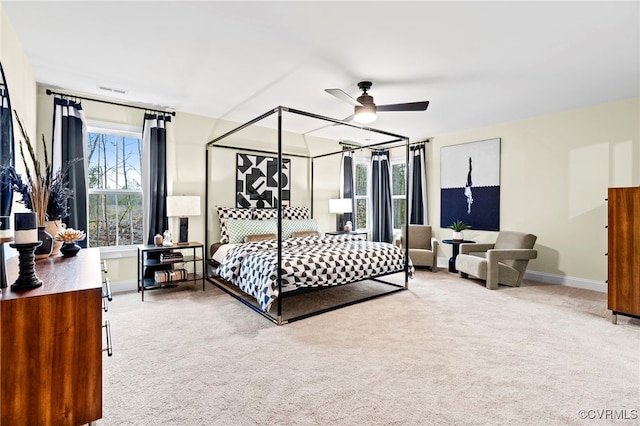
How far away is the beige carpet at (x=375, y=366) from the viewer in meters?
1.87

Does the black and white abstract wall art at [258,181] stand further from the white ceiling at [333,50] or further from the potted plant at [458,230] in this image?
the potted plant at [458,230]

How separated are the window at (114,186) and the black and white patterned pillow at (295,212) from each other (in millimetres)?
2313

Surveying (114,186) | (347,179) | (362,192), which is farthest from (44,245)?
(362,192)

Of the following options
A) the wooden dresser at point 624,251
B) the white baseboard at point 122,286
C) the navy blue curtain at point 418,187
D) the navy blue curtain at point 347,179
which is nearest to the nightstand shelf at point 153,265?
the white baseboard at point 122,286

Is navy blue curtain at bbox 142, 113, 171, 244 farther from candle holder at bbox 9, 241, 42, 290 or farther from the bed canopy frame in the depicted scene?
candle holder at bbox 9, 241, 42, 290

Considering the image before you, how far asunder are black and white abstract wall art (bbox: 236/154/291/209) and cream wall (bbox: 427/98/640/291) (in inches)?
153

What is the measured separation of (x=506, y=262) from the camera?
4.81m

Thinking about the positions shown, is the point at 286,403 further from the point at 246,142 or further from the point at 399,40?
the point at 246,142

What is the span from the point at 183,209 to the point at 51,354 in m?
3.16

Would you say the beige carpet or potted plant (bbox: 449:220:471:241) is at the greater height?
potted plant (bbox: 449:220:471:241)

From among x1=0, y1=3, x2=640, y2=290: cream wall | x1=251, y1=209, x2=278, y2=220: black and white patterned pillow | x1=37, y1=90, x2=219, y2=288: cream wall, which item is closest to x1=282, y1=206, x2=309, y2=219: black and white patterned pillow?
x1=251, y1=209, x2=278, y2=220: black and white patterned pillow

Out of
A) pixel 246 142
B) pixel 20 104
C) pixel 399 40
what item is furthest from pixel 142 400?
pixel 246 142

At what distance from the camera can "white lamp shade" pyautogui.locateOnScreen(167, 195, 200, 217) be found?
4.37m

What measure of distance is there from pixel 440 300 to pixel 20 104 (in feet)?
16.1
